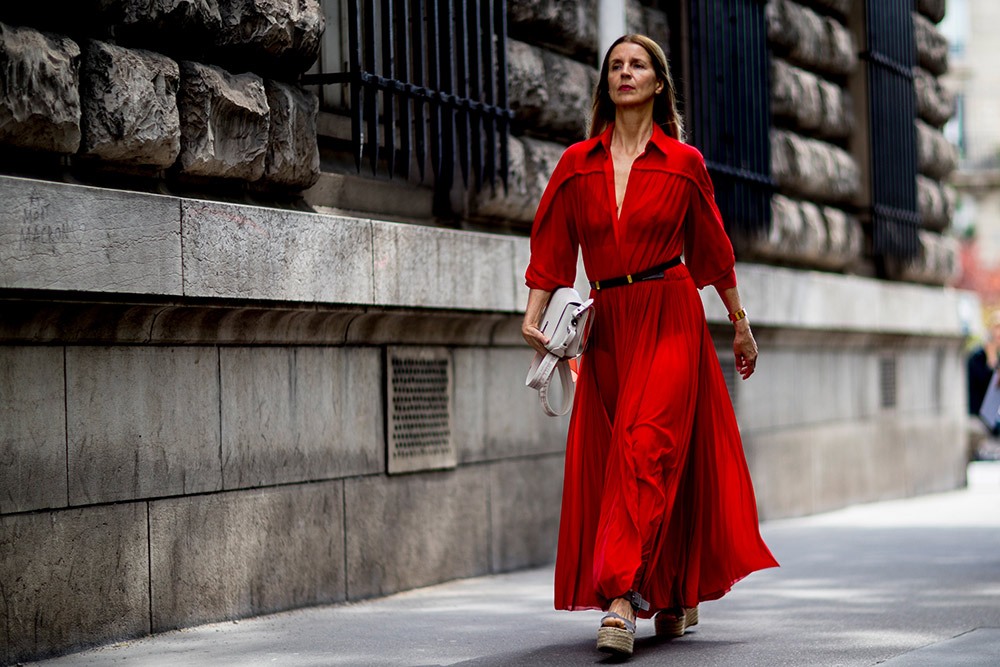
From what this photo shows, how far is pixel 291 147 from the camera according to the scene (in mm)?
6098

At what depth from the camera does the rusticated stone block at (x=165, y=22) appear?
5.27 m

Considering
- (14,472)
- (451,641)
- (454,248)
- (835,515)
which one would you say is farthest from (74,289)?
(835,515)

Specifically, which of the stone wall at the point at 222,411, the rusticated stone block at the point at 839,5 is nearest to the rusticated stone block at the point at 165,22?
the stone wall at the point at 222,411

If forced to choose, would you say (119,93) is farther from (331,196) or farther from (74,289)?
(331,196)

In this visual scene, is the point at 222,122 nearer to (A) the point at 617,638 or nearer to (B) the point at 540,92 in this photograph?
(A) the point at 617,638

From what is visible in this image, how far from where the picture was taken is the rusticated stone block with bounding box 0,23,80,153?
15.6 feet

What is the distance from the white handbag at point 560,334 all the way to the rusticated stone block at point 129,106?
1332 mm

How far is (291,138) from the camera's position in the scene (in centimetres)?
610

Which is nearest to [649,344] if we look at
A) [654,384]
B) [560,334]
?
[654,384]

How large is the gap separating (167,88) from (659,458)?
1955 millimetres

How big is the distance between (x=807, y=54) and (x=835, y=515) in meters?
3.12

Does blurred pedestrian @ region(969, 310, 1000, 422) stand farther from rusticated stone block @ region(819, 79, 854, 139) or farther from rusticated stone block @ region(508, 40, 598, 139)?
rusticated stone block @ region(508, 40, 598, 139)

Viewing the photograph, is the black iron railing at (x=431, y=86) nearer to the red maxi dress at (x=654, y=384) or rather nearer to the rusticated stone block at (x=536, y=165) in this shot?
the rusticated stone block at (x=536, y=165)

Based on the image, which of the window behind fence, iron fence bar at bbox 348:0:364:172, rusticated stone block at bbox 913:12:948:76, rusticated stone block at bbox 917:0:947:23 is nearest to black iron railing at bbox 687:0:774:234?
the window behind fence
